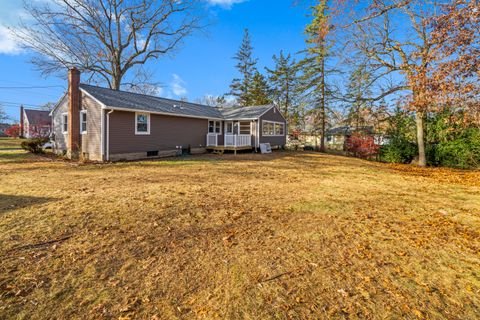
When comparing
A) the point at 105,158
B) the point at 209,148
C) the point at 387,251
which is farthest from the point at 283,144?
the point at 387,251

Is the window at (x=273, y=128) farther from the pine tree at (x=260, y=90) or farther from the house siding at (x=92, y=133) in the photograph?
the house siding at (x=92, y=133)

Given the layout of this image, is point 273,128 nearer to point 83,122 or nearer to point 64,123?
point 83,122

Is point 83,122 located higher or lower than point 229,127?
lower

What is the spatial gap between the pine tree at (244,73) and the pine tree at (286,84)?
→ 9.84ft

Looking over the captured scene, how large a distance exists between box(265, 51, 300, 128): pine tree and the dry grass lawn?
27574 mm

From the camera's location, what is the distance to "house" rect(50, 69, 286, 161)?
12.2m

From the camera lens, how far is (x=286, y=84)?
32.4 m

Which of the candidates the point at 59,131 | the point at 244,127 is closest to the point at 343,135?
the point at 244,127

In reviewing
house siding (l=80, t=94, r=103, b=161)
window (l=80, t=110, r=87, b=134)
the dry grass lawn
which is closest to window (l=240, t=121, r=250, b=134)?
house siding (l=80, t=94, r=103, b=161)

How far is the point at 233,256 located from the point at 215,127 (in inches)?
648

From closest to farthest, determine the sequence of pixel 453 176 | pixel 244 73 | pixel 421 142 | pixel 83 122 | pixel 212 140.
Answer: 1. pixel 453 176
2. pixel 83 122
3. pixel 421 142
4. pixel 212 140
5. pixel 244 73

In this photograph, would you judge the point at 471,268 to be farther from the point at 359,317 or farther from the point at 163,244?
the point at 163,244

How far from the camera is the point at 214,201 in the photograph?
552 centimetres

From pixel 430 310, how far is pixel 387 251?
3.89 feet
